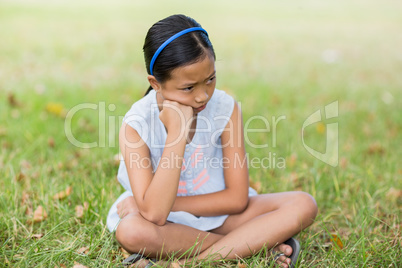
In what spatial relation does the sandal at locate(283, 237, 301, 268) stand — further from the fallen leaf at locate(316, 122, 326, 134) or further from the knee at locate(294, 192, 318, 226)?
the fallen leaf at locate(316, 122, 326, 134)

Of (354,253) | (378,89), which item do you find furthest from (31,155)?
(378,89)

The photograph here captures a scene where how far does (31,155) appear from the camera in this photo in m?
3.14

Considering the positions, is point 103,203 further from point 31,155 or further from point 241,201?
point 31,155

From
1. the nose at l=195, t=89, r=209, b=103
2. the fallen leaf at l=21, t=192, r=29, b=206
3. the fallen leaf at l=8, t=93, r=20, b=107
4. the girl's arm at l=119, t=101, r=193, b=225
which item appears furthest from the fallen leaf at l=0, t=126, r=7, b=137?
the nose at l=195, t=89, r=209, b=103

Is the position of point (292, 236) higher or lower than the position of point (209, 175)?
lower

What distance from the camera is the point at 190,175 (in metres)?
2.30

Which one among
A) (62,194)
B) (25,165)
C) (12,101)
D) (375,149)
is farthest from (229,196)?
(12,101)

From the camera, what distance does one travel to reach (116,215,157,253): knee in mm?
1962

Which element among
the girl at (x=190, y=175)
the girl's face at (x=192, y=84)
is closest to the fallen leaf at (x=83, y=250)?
the girl at (x=190, y=175)

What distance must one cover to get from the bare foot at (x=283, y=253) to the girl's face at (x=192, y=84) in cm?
75

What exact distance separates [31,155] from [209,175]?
146 centimetres

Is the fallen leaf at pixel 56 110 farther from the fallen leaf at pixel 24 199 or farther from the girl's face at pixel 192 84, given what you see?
the girl's face at pixel 192 84

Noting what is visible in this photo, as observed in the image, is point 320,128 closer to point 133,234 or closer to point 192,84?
point 192,84

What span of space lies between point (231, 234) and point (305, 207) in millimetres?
378
